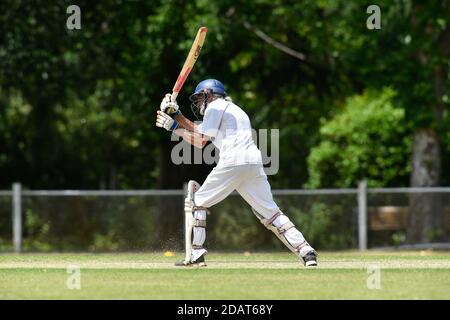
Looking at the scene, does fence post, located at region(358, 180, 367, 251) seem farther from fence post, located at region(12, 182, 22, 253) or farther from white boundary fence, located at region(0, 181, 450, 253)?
fence post, located at region(12, 182, 22, 253)

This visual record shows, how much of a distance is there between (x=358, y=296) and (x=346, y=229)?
48.3 feet

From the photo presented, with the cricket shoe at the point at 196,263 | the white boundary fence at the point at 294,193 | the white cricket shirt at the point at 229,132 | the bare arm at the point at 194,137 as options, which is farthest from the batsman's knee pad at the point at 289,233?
the white boundary fence at the point at 294,193

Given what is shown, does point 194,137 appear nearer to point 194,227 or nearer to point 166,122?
point 166,122

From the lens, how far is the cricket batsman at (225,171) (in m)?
12.6

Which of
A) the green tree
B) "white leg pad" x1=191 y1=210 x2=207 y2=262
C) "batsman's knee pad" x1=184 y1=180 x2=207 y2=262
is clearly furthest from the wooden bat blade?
the green tree

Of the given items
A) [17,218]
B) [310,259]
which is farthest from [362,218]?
[310,259]

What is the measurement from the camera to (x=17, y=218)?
24.9 m

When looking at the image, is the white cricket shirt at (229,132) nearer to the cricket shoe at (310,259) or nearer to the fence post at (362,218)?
the cricket shoe at (310,259)

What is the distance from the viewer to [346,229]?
24828 mm

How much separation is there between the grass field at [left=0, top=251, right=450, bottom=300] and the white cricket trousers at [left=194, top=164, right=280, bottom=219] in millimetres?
740

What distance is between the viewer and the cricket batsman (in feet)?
41.4

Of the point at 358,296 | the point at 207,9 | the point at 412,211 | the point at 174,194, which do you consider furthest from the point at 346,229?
the point at 358,296

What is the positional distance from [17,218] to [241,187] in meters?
13.0

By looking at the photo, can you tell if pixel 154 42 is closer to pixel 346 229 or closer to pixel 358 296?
pixel 346 229
